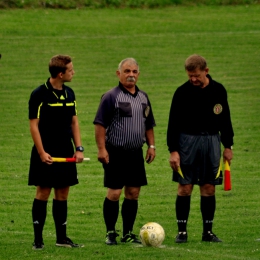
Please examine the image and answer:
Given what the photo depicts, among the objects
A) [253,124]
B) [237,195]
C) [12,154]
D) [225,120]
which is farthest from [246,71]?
[225,120]

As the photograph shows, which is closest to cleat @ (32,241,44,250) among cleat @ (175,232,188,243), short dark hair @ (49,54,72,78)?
cleat @ (175,232,188,243)

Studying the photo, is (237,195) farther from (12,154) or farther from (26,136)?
(26,136)

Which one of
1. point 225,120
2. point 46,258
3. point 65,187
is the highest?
point 225,120

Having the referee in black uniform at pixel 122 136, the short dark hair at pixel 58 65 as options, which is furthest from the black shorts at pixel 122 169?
the short dark hair at pixel 58 65

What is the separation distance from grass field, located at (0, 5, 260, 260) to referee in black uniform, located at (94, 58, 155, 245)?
1.87 feet

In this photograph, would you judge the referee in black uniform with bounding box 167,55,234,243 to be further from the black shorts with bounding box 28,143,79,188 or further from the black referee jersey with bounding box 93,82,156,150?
the black shorts with bounding box 28,143,79,188

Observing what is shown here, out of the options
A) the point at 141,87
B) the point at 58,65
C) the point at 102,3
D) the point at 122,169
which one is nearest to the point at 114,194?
the point at 122,169

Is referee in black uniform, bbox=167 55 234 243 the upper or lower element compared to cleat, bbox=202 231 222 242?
upper

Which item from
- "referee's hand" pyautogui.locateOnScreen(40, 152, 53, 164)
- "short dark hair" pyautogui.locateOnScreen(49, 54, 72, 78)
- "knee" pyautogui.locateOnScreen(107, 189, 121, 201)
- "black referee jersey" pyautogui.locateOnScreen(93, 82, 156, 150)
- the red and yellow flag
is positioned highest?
"short dark hair" pyautogui.locateOnScreen(49, 54, 72, 78)

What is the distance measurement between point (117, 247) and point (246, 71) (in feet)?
59.5

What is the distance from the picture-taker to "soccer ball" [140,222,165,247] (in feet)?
33.6

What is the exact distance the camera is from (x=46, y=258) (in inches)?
380

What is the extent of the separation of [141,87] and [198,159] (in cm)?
1545

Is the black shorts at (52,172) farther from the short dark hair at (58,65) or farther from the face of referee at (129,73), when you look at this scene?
the face of referee at (129,73)
